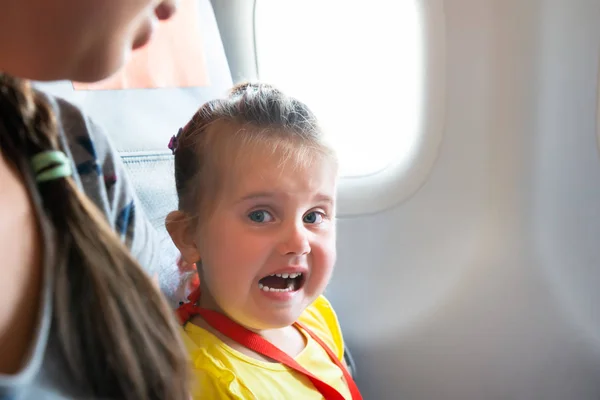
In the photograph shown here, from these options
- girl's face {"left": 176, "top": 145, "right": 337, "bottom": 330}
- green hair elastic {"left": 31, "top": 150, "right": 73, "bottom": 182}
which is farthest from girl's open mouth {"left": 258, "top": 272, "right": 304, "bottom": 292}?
green hair elastic {"left": 31, "top": 150, "right": 73, "bottom": 182}

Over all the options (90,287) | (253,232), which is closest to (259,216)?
(253,232)

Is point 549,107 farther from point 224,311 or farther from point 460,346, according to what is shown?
point 224,311

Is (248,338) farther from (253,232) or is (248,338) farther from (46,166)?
(46,166)

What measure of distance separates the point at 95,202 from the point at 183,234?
171 millimetres

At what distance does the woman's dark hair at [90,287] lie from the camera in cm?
59

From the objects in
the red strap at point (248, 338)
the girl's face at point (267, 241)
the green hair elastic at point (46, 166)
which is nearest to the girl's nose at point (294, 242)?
the girl's face at point (267, 241)

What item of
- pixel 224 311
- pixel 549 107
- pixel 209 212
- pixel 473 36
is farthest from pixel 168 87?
pixel 549 107

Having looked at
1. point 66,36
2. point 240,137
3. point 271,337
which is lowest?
point 271,337

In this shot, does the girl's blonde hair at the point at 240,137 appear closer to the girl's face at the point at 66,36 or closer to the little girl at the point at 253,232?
the little girl at the point at 253,232

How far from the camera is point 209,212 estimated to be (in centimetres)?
81

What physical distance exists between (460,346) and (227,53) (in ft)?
2.46

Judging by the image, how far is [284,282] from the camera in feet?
2.72

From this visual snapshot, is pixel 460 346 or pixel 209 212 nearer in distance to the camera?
pixel 209 212

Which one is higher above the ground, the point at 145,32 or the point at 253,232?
the point at 145,32
